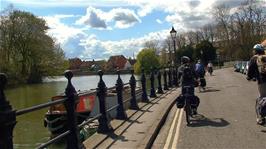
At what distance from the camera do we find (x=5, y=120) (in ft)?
17.0

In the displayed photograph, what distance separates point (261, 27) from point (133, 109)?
3745 inches

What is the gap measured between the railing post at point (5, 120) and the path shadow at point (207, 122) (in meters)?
8.31

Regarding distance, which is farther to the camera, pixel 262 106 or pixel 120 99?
pixel 120 99

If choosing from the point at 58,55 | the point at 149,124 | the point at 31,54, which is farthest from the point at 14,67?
the point at 149,124

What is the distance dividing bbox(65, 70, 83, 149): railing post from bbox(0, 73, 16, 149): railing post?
257cm

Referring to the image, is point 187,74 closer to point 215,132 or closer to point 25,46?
point 215,132

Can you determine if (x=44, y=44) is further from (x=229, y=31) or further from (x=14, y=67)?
(x=229, y=31)

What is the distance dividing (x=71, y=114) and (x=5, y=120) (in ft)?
9.12

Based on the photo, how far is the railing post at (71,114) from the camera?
7895 millimetres

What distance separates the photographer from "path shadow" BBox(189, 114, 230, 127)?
12959 mm

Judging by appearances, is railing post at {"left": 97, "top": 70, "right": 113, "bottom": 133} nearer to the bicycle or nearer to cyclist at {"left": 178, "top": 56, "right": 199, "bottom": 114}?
the bicycle

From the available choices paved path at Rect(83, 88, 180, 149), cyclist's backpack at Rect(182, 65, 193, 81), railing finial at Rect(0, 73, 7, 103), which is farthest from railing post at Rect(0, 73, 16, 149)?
cyclist's backpack at Rect(182, 65, 193, 81)

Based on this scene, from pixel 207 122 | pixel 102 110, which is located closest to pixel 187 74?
pixel 207 122

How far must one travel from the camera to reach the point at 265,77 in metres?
11.1
